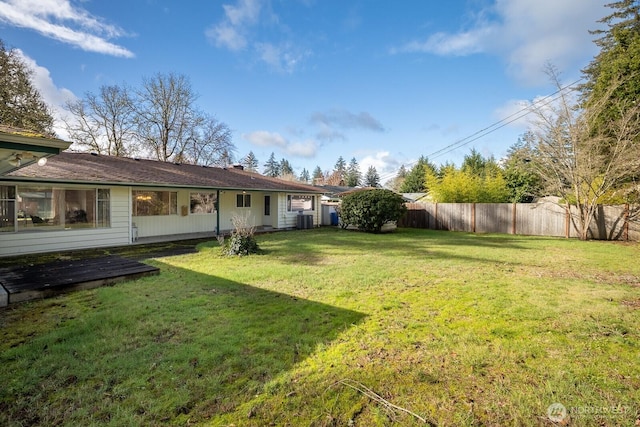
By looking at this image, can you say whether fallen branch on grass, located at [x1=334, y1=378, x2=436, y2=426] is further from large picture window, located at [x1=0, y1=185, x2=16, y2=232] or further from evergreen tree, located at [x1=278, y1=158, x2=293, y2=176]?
evergreen tree, located at [x1=278, y1=158, x2=293, y2=176]

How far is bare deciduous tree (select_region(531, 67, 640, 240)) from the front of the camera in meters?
11.7

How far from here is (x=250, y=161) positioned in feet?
193

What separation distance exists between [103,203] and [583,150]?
18.1m

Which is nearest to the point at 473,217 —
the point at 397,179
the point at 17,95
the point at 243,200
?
the point at 243,200

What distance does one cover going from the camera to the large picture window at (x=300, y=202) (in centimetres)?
1670

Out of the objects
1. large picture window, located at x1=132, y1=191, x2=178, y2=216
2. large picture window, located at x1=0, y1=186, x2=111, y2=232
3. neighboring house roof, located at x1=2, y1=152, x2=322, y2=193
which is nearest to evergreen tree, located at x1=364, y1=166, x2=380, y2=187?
neighboring house roof, located at x1=2, y1=152, x2=322, y2=193

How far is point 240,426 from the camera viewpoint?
6.64 ft

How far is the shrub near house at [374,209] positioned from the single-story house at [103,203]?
3.90m

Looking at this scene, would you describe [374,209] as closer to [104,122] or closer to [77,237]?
[77,237]

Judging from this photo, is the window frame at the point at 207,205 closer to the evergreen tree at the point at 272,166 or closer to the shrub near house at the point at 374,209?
the shrub near house at the point at 374,209

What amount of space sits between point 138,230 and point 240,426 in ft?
38.6

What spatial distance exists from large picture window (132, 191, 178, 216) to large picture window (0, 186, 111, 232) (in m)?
1.76

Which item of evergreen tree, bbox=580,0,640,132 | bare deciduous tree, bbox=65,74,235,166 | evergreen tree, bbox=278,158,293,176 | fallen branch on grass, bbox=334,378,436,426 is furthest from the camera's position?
evergreen tree, bbox=278,158,293,176

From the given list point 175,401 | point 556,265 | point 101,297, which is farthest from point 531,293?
point 101,297
